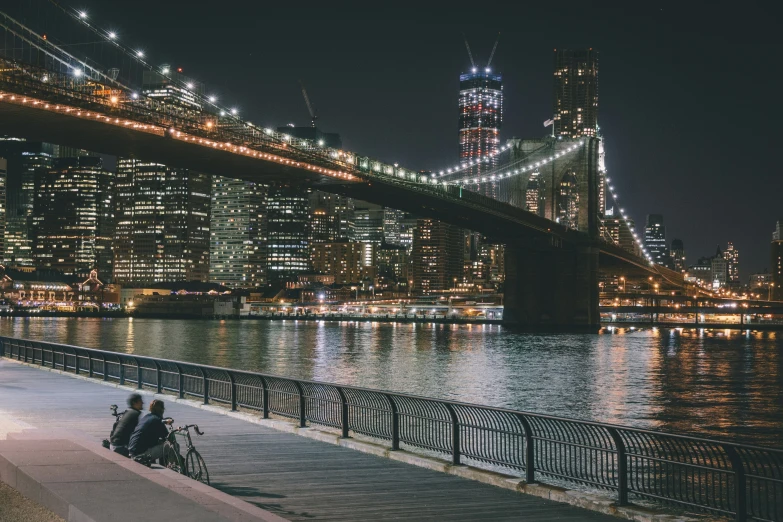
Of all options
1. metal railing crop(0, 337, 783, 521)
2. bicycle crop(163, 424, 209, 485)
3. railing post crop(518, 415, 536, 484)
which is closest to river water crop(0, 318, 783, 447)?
metal railing crop(0, 337, 783, 521)

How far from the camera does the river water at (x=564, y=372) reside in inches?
1262

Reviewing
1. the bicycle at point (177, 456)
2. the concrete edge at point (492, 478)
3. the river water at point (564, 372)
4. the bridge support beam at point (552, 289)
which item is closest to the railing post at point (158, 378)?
the concrete edge at point (492, 478)

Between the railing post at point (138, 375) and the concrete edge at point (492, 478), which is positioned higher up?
the railing post at point (138, 375)

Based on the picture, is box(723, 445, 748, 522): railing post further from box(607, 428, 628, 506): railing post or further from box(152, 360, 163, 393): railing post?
box(152, 360, 163, 393): railing post

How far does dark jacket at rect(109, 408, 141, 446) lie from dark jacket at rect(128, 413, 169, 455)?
18 centimetres

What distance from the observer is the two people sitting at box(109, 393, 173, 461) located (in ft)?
32.8

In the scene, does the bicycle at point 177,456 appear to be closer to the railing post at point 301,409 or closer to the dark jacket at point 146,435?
the dark jacket at point 146,435

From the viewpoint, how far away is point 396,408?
518 inches

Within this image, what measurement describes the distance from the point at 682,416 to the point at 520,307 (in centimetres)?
6491

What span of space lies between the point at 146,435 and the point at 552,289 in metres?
85.2

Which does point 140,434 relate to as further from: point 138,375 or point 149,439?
point 138,375

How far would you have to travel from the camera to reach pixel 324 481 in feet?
36.5

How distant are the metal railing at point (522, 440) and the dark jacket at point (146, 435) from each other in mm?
3682

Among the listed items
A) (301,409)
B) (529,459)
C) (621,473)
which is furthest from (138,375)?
(621,473)
